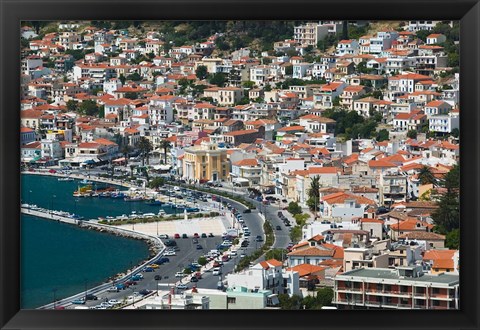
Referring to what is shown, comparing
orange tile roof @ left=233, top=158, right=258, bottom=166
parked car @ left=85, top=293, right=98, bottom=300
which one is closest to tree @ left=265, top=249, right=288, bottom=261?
parked car @ left=85, top=293, right=98, bottom=300

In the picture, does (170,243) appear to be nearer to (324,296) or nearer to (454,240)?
(324,296)

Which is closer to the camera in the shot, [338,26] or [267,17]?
[267,17]

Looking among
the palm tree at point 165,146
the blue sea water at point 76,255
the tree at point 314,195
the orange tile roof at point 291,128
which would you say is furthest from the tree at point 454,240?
the palm tree at point 165,146

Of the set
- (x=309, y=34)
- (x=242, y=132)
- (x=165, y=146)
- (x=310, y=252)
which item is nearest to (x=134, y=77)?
(x=165, y=146)
